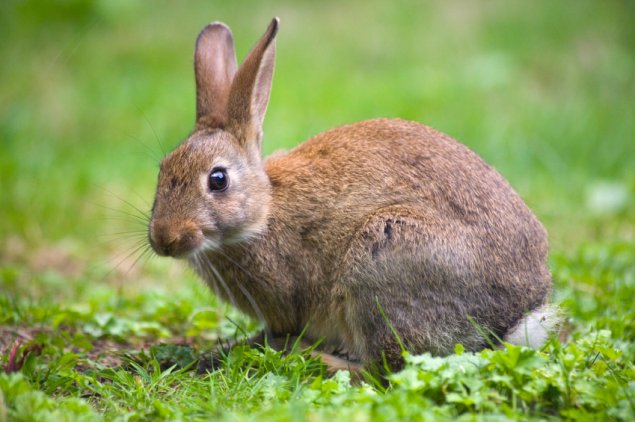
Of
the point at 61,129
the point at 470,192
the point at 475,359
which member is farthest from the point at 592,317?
the point at 61,129

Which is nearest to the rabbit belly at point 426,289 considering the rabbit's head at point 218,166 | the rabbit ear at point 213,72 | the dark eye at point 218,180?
the rabbit's head at point 218,166

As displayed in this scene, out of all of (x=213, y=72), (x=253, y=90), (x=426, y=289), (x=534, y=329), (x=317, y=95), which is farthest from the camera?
(x=317, y=95)

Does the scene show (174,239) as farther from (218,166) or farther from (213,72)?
(213,72)

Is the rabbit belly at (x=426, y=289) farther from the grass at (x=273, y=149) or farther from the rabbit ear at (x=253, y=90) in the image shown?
the rabbit ear at (x=253, y=90)

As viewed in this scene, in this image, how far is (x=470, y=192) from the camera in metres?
5.30

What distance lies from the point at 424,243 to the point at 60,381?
229cm

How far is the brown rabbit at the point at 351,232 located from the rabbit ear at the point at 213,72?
0.01 meters

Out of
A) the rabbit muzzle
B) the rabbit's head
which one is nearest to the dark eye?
the rabbit's head

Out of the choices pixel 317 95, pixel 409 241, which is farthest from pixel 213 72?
pixel 317 95

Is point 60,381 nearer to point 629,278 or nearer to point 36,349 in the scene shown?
point 36,349

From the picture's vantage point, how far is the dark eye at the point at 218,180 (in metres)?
5.50

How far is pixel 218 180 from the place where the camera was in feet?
18.2

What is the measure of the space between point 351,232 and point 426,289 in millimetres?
673

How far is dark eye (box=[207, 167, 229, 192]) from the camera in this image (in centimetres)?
550
